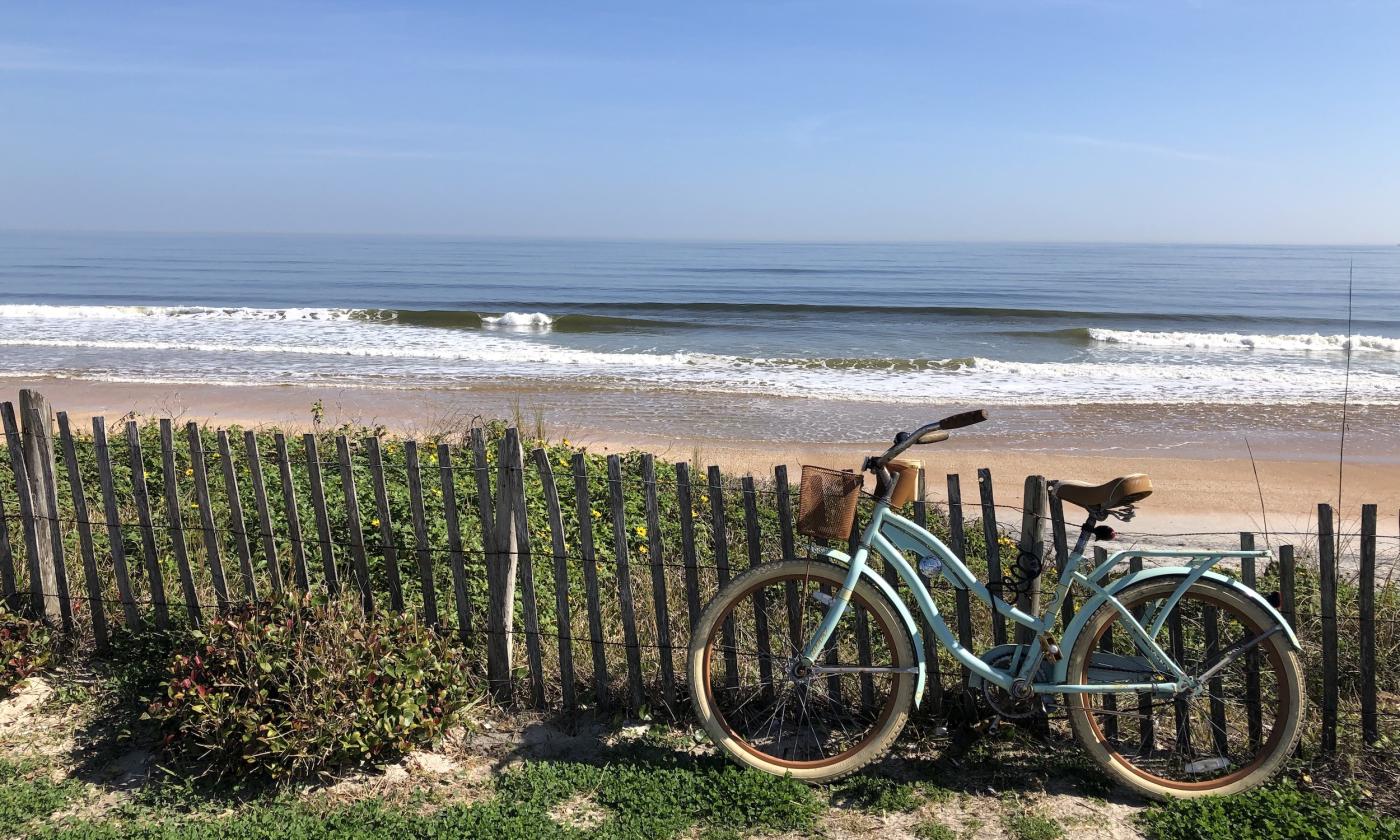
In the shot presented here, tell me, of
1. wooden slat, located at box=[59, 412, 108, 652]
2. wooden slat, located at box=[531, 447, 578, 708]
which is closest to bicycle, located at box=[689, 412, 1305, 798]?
wooden slat, located at box=[531, 447, 578, 708]

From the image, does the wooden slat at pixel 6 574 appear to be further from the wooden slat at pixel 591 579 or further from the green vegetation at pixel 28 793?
the wooden slat at pixel 591 579

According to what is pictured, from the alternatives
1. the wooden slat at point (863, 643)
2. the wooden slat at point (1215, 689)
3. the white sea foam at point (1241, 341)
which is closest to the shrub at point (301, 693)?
the wooden slat at point (863, 643)

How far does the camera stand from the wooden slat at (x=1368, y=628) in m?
4.15

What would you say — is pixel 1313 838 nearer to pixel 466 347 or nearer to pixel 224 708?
pixel 224 708

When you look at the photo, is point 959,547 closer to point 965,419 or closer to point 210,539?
point 965,419

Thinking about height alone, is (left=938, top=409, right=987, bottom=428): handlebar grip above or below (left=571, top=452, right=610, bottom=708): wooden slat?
above

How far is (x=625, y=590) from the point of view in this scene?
462 cm

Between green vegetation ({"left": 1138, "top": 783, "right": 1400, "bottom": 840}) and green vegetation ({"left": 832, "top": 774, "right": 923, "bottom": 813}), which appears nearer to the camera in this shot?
green vegetation ({"left": 1138, "top": 783, "right": 1400, "bottom": 840})

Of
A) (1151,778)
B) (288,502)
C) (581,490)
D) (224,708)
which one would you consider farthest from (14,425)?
(1151,778)

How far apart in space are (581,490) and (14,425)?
10.3ft

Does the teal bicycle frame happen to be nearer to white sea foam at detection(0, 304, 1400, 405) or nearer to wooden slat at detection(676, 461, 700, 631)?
wooden slat at detection(676, 461, 700, 631)

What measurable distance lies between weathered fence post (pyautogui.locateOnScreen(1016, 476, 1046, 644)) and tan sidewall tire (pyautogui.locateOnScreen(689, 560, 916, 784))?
0.55 metres

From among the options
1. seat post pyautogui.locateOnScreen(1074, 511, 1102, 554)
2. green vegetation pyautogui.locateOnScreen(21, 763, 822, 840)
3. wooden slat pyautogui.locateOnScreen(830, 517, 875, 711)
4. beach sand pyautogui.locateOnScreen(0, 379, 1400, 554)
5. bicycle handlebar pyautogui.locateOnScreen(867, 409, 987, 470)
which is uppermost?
bicycle handlebar pyautogui.locateOnScreen(867, 409, 987, 470)

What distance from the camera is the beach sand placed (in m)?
10.3
